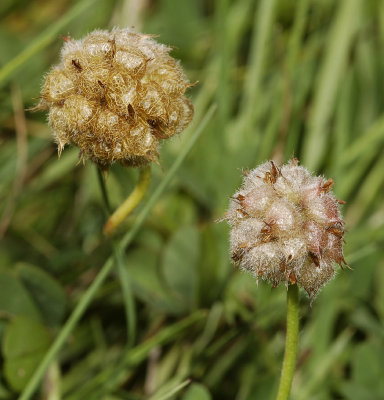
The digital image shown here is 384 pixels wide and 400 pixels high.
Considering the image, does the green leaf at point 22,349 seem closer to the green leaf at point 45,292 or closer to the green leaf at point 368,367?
the green leaf at point 45,292

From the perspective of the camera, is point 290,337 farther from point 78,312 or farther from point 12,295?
point 12,295

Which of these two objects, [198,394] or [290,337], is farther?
[198,394]

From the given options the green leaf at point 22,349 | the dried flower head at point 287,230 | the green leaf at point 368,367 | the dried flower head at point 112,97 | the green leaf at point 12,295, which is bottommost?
the green leaf at point 368,367

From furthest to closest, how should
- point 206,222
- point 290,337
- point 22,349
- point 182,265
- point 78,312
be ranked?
1. point 206,222
2. point 182,265
3. point 22,349
4. point 78,312
5. point 290,337

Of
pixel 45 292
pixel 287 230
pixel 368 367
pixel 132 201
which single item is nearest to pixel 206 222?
pixel 45 292

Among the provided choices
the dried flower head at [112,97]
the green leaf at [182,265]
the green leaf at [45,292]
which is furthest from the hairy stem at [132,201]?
the green leaf at [182,265]

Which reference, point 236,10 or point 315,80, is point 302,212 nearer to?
point 315,80
